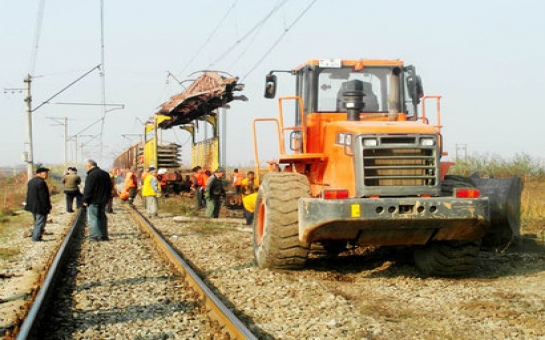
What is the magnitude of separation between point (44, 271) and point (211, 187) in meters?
7.92

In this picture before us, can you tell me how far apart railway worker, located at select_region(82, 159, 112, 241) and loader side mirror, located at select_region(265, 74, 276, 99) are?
5.56 m

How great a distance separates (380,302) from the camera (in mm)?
6844

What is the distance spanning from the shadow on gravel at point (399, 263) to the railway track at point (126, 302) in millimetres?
2109

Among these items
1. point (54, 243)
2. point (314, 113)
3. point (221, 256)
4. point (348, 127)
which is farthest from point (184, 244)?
point (348, 127)

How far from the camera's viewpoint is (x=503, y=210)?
10.3 meters

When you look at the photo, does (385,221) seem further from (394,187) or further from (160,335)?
(160,335)

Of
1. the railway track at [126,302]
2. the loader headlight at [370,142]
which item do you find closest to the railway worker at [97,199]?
the railway track at [126,302]

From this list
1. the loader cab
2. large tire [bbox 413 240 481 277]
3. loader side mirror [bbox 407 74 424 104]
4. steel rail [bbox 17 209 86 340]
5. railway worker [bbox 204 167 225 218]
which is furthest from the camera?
railway worker [bbox 204 167 225 218]

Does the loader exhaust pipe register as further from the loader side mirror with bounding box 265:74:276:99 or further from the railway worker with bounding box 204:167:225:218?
the railway worker with bounding box 204:167:225:218

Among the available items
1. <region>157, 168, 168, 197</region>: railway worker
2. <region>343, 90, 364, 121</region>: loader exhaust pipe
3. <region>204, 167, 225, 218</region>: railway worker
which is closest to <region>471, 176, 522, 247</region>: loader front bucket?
<region>343, 90, 364, 121</region>: loader exhaust pipe

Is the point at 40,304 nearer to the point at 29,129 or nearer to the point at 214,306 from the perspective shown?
the point at 214,306

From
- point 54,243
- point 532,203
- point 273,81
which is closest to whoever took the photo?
point 273,81

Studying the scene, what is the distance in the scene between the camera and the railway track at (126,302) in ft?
18.9

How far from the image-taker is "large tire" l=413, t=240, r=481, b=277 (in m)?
8.24
